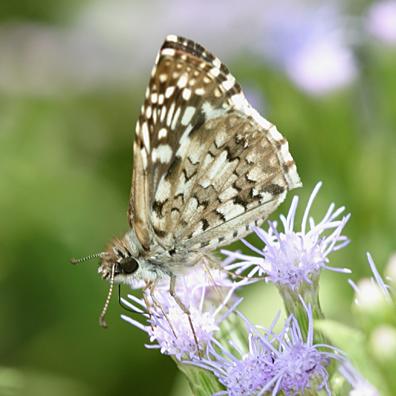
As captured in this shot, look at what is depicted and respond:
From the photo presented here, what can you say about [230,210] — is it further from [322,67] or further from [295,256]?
[322,67]

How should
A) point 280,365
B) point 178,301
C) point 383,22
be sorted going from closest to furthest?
point 280,365 → point 178,301 → point 383,22

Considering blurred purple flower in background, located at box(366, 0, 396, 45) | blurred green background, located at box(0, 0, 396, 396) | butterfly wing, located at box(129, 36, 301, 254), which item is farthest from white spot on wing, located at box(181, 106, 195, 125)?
blurred purple flower in background, located at box(366, 0, 396, 45)

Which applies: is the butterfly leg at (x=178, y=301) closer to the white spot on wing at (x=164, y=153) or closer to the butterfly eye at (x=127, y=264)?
the butterfly eye at (x=127, y=264)

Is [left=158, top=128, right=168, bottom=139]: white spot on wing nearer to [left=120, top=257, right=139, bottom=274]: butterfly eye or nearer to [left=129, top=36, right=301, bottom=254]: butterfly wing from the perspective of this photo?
[left=129, top=36, right=301, bottom=254]: butterfly wing

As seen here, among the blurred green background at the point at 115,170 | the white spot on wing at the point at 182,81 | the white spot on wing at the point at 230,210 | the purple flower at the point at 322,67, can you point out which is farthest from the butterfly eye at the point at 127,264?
the purple flower at the point at 322,67

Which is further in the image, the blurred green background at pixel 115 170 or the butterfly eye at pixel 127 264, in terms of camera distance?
the blurred green background at pixel 115 170

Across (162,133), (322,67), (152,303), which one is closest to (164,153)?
(162,133)

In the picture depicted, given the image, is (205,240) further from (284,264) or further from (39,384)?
(39,384)

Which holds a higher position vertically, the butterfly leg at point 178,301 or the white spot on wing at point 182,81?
the white spot on wing at point 182,81
